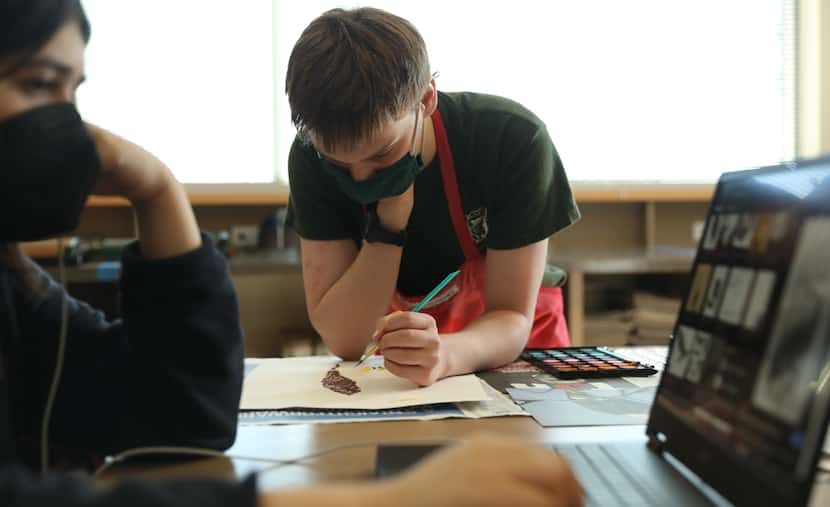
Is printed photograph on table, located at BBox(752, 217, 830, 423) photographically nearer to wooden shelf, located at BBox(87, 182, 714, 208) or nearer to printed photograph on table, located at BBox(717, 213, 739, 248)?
printed photograph on table, located at BBox(717, 213, 739, 248)

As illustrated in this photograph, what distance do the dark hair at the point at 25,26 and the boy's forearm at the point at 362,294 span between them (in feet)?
2.31

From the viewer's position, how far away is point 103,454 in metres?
0.64

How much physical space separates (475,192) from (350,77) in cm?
40

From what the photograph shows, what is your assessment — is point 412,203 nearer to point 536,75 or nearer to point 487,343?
point 487,343

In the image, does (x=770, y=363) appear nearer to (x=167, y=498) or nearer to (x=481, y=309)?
(x=167, y=498)

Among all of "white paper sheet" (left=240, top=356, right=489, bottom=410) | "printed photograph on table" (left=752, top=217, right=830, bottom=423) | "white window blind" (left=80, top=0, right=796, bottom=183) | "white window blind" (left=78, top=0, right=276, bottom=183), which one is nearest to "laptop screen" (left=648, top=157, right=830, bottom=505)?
"printed photograph on table" (left=752, top=217, right=830, bottom=423)

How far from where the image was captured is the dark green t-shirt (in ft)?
3.75

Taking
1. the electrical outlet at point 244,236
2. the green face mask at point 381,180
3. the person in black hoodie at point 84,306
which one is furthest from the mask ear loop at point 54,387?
the electrical outlet at point 244,236

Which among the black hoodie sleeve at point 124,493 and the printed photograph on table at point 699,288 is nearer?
the black hoodie sleeve at point 124,493

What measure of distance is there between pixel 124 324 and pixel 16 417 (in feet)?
0.42

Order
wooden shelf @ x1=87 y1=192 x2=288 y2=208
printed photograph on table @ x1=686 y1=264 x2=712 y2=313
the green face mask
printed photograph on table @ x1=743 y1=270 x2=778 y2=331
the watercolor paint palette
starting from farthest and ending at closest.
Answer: wooden shelf @ x1=87 y1=192 x2=288 y2=208 → the green face mask → the watercolor paint palette → printed photograph on table @ x1=686 y1=264 x2=712 y2=313 → printed photograph on table @ x1=743 y1=270 x2=778 y2=331

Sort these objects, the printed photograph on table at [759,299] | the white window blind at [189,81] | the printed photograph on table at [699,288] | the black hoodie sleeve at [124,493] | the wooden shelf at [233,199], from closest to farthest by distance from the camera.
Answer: the black hoodie sleeve at [124,493] → the printed photograph on table at [759,299] → the printed photograph on table at [699,288] → the wooden shelf at [233,199] → the white window blind at [189,81]

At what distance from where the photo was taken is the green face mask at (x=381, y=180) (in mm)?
1051

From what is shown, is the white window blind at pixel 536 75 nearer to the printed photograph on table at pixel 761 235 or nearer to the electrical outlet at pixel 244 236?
the electrical outlet at pixel 244 236
